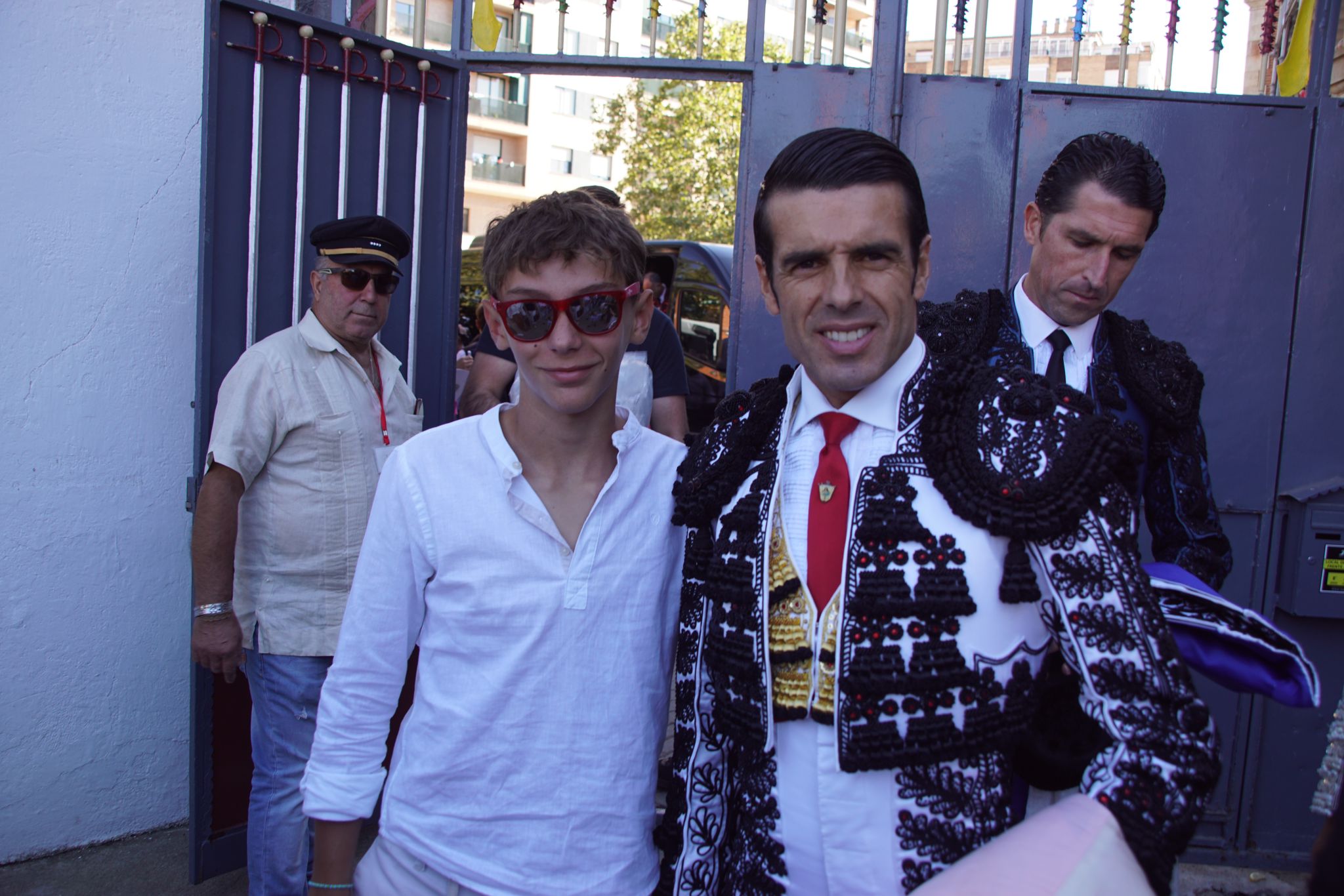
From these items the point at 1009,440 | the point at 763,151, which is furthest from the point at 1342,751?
→ the point at 763,151

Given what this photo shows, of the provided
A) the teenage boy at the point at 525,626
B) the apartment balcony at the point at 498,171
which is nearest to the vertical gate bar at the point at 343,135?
the teenage boy at the point at 525,626

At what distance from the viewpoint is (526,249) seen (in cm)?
190

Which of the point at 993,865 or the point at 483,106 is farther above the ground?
the point at 483,106

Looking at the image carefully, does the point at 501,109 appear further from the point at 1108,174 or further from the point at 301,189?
the point at 1108,174

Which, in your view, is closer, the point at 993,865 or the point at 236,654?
the point at 993,865

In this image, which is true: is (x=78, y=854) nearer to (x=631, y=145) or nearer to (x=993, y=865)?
(x=993, y=865)

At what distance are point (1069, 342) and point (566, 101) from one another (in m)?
43.1

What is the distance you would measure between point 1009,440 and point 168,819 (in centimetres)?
370

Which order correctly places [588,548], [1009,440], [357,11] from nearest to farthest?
[1009,440], [588,548], [357,11]

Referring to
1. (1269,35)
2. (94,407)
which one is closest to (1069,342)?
(1269,35)

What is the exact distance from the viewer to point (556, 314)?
1874mm

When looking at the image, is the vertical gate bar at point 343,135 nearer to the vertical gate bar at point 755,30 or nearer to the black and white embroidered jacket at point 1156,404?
the vertical gate bar at point 755,30

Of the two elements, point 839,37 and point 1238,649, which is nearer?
point 1238,649

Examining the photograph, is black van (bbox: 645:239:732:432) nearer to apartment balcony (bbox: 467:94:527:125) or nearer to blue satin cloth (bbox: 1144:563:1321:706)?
blue satin cloth (bbox: 1144:563:1321:706)
